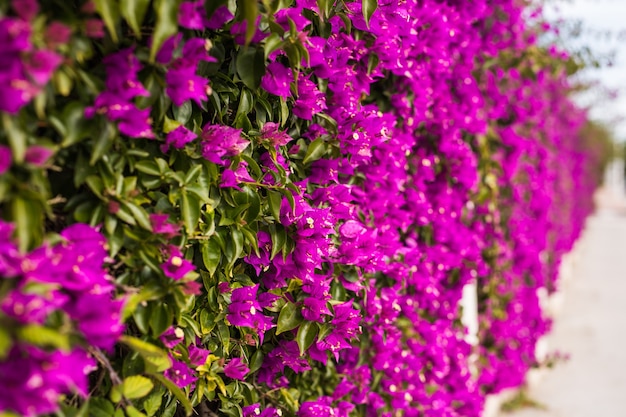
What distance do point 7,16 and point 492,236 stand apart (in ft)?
10.4

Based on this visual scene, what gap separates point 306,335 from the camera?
5.57ft

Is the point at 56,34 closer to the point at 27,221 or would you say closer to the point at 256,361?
the point at 27,221

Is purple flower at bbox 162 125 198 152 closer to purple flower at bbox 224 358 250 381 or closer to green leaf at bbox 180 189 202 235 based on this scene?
green leaf at bbox 180 189 202 235

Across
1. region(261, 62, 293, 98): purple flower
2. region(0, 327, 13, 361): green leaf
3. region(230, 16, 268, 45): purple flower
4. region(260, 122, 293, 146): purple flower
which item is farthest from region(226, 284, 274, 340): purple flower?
region(0, 327, 13, 361): green leaf

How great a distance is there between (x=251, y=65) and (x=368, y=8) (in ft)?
1.31

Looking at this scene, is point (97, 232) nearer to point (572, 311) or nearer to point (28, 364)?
point (28, 364)

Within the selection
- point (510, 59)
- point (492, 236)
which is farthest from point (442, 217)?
point (510, 59)

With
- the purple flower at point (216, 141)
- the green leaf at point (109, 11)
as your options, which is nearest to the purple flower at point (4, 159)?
the green leaf at point (109, 11)

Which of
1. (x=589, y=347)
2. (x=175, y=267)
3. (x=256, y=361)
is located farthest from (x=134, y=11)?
(x=589, y=347)

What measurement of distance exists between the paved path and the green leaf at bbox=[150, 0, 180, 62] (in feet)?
13.6

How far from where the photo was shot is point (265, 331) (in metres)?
1.75

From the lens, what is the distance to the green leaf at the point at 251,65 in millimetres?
1438

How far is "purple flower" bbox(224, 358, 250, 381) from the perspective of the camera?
60.7 inches

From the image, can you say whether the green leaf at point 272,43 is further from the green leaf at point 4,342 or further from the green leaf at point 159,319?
the green leaf at point 4,342
